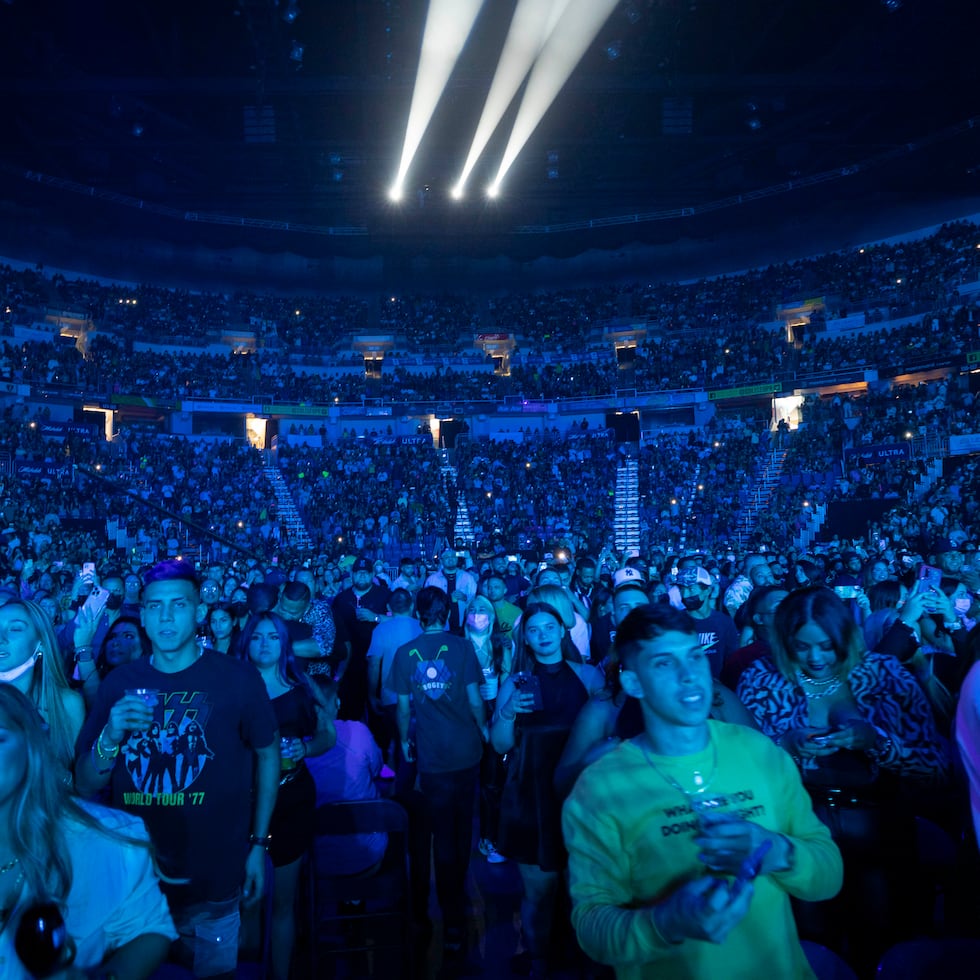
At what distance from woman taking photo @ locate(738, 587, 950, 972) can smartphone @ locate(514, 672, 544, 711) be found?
2.99ft

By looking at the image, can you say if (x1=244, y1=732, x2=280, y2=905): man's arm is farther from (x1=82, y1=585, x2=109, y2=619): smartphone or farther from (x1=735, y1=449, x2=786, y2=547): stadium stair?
(x1=735, y1=449, x2=786, y2=547): stadium stair

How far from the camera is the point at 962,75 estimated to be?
76.6 ft

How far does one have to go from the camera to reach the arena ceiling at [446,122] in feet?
72.5

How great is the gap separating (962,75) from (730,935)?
3002cm

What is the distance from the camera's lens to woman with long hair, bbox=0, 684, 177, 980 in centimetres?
157

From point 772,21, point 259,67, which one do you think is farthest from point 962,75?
point 259,67

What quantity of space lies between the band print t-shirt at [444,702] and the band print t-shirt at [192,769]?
160cm

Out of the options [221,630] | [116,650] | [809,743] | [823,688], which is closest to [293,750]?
[116,650]

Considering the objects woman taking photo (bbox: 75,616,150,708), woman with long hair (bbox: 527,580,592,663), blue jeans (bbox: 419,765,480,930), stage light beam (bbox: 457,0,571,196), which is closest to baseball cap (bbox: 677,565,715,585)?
woman with long hair (bbox: 527,580,592,663)

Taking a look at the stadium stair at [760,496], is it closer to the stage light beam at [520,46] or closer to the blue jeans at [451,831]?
the stage light beam at [520,46]

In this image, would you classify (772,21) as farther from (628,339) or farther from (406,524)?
(406,524)

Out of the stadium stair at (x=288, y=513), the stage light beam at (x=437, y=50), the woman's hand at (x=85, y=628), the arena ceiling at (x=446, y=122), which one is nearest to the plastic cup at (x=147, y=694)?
Answer: the woman's hand at (x=85, y=628)

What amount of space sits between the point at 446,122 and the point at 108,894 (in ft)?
98.0

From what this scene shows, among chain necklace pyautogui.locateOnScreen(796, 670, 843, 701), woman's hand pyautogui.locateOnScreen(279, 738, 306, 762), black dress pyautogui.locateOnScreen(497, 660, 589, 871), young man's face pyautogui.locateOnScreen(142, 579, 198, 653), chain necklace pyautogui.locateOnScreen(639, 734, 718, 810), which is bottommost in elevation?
black dress pyautogui.locateOnScreen(497, 660, 589, 871)
